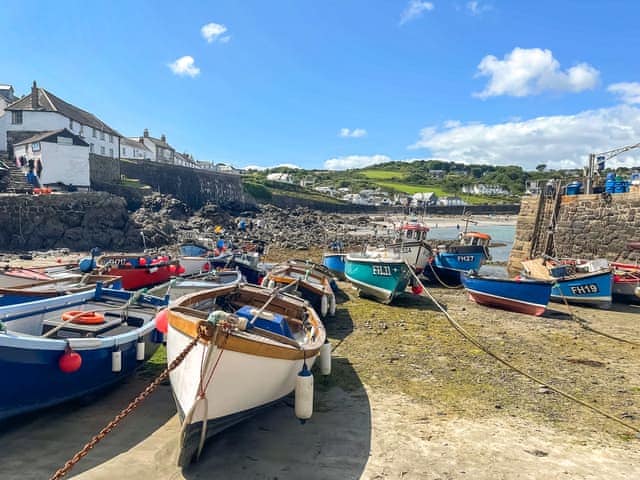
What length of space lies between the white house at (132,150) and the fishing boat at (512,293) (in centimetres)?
5190

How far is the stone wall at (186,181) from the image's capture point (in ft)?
166

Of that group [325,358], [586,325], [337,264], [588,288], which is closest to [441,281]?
[337,264]

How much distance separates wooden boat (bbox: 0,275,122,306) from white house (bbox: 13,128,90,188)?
28359 mm

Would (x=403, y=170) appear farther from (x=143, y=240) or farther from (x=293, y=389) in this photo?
(x=293, y=389)

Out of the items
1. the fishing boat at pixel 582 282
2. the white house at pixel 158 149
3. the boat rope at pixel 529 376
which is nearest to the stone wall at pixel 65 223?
the boat rope at pixel 529 376

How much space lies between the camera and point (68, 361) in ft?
18.9

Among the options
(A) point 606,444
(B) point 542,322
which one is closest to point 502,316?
(B) point 542,322

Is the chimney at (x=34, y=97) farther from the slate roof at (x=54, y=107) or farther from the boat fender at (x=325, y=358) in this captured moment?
the boat fender at (x=325, y=358)

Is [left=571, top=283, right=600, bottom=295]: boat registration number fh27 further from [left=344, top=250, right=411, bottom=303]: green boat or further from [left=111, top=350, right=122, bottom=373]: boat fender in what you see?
[left=111, top=350, right=122, bottom=373]: boat fender

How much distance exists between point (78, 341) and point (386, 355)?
6.05 meters

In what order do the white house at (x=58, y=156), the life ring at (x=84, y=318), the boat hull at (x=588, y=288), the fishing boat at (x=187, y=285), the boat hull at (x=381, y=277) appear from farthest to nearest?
the white house at (x=58, y=156), the boat hull at (x=588, y=288), the boat hull at (x=381, y=277), the fishing boat at (x=187, y=285), the life ring at (x=84, y=318)

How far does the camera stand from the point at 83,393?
644 cm

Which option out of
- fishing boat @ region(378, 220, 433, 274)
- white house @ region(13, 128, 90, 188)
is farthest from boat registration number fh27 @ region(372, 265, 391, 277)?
white house @ region(13, 128, 90, 188)

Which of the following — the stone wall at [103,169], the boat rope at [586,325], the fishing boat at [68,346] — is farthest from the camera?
the stone wall at [103,169]
